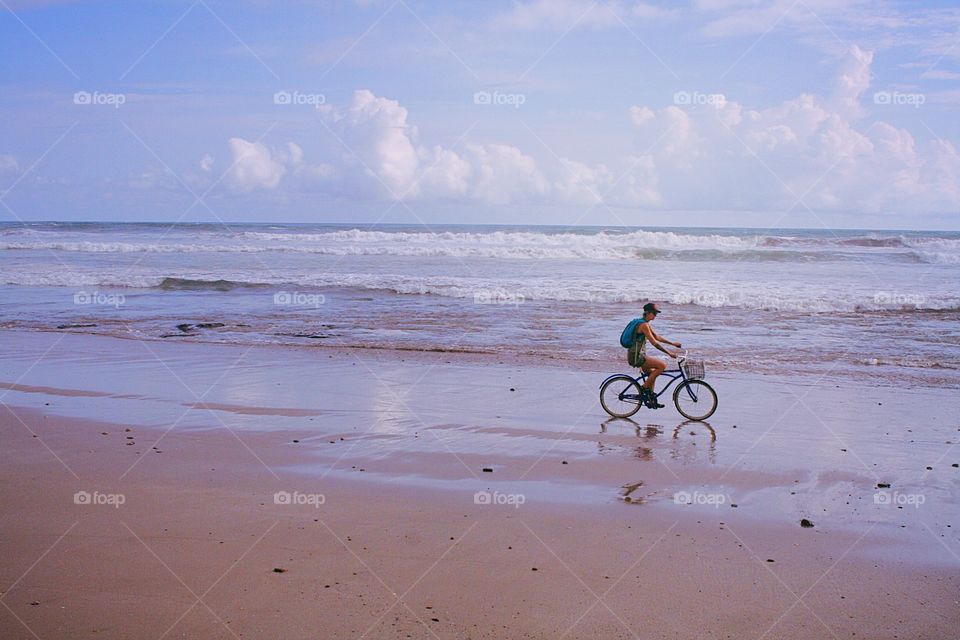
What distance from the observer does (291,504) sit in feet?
Answer: 22.0

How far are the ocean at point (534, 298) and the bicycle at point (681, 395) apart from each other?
149 inches

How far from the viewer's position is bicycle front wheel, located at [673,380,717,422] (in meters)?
10.9

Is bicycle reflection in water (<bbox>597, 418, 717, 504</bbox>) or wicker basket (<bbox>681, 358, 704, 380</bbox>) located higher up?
wicker basket (<bbox>681, 358, 704, 380</bbox>)

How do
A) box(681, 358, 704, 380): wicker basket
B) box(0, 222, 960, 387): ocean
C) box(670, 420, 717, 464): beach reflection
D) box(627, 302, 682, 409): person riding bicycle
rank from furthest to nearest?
1. box(0, 222, 960, 387): ocean
2. box(627, 302, 682, 409): person riding bicycle
3. box(681, 358, 704, 380): wicker basket
4. box(670, 420, 717, 464): beach reflection

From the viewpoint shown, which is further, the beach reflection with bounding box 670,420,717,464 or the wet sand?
the beach reflection with bounding box 670,420,717,464

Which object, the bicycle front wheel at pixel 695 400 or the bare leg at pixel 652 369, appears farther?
the bare leg at pixel 652 369

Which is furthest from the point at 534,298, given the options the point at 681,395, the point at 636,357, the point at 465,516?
the point at 465,516

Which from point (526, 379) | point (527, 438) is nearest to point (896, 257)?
point (526, 379)

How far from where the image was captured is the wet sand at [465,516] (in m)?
4.84

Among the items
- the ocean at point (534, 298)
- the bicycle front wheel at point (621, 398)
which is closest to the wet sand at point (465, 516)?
the bicycle front wheel at point (621, 398)

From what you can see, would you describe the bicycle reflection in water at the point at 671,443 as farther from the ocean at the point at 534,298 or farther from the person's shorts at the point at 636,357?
the ocean at the point at 534,298

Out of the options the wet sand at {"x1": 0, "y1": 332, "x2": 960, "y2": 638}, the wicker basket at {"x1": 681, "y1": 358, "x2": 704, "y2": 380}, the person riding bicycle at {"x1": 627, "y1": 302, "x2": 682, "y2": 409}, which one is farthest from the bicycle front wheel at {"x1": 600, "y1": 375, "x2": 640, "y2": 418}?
the wicker basket at {"x1": 681, "y1": 358, "x2": 704, "y2": 380}

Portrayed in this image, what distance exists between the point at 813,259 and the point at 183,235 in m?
48.9

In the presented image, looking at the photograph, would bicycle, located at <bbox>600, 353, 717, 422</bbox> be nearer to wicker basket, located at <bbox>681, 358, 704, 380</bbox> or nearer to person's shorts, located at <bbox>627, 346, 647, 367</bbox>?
wicker basket, located at <bbox>681, 358, 704, 380</bbox>
